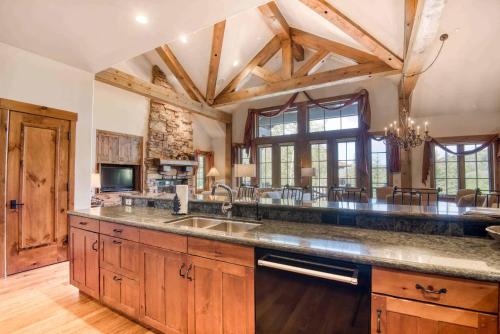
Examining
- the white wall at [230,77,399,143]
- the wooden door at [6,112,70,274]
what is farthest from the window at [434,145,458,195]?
the wooden door at [6,112,70,274]

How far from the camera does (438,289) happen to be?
1.03m

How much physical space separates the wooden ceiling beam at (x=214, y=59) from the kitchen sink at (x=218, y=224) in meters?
4.58

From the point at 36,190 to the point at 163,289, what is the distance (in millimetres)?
2598

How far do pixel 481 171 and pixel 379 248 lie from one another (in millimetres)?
6326

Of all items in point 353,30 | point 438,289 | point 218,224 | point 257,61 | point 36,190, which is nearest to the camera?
point 438,289

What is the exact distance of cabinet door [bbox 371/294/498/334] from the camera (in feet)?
3.22

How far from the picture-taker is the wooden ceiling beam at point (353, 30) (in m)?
3.93

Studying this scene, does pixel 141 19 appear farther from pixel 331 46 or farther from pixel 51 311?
pixel 331 46

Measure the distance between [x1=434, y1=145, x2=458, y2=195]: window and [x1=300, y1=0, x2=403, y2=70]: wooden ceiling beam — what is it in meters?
2.63

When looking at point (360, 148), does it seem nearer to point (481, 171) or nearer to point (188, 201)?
point (481, 171)

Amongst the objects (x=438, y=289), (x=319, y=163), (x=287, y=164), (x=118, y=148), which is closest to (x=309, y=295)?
(x=438, y=289)

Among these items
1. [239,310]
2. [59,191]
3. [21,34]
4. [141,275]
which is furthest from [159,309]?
[21,34]

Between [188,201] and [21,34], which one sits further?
[21,34]

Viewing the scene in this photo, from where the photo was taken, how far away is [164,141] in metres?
7.09
